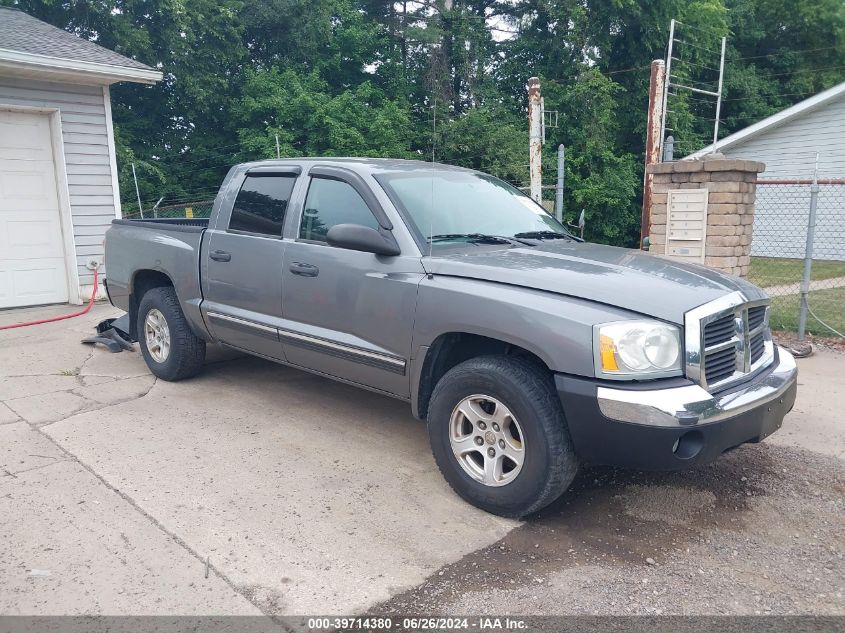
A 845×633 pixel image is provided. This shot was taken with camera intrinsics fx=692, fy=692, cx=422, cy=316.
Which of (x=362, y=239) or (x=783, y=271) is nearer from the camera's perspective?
(x=362, y=239)

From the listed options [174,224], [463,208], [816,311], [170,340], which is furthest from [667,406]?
[816,311]

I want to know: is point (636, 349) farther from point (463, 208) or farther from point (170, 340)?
point (170, 340)

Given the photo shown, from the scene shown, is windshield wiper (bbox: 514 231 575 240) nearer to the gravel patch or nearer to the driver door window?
the driver door window

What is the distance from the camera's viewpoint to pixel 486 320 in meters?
3.54

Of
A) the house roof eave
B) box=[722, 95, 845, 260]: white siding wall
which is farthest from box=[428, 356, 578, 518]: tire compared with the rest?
box=[722, 95, 845, 260]: white siding wall

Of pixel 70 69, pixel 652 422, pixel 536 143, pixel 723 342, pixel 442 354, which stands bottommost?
pixel 652 422

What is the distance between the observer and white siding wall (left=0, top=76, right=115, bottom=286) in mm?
9898

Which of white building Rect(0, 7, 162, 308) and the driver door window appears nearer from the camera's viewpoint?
the driver door window

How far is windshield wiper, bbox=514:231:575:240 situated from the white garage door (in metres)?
8.13

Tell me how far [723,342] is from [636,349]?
1.97ft

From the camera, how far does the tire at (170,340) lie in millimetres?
5805

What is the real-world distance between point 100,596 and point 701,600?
8.35ft

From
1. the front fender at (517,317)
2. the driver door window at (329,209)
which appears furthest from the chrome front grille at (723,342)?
the driver door window at (329,209)

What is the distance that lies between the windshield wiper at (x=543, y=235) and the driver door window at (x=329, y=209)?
999mm
